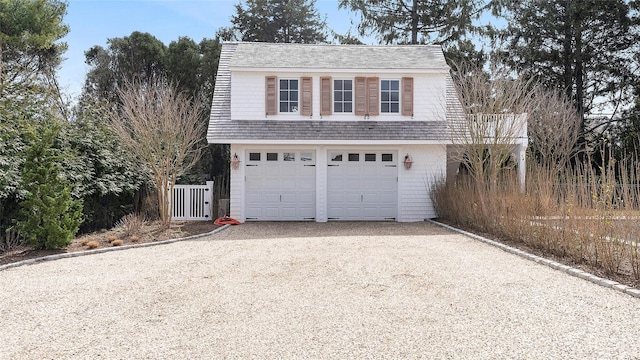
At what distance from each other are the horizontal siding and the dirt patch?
5.73m

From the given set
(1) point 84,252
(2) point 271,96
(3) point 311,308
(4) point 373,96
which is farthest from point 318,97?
(3) point 311,308

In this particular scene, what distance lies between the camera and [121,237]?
1068cm

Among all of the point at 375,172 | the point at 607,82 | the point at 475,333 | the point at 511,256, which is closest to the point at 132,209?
the point at 375,172

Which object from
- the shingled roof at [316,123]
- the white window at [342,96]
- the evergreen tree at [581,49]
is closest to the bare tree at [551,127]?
the evergreen tree at [581,49]

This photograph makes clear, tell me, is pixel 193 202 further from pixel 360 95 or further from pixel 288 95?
pixel 360 95

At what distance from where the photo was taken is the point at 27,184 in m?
8.27

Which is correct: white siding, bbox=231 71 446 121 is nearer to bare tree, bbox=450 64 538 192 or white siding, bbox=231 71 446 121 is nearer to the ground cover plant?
bare tree, bbox=450 64 538 192

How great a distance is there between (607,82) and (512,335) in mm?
26981

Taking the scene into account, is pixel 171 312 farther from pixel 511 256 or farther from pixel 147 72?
pixel 147 72

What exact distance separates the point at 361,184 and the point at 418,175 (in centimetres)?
177

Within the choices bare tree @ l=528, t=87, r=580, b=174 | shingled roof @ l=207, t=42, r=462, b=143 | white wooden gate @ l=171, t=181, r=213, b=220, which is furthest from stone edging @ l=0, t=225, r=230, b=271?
bare tree @ l=528, t=87, r=580, b=174

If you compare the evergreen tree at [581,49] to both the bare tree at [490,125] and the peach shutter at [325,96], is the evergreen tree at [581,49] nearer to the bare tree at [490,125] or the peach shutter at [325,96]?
the bare tree at [490,125]

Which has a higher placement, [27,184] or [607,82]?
[607,82]

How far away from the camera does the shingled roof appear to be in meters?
13.7
